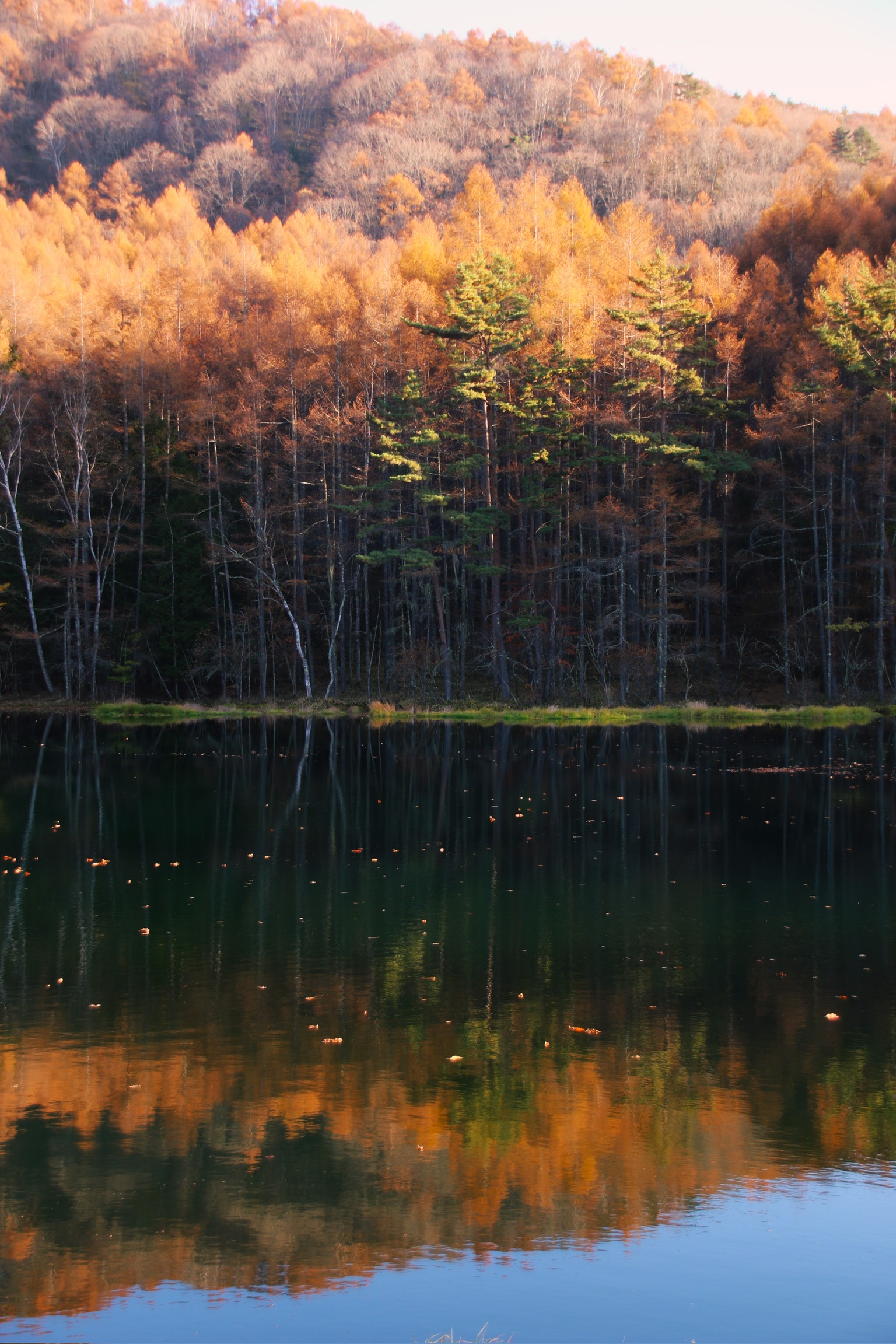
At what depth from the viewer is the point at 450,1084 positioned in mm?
6363

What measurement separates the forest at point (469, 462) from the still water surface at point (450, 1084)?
69.2 ft

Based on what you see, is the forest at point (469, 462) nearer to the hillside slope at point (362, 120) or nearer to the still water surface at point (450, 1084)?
the hillside slope at point (362, 120)

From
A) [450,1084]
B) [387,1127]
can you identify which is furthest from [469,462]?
[387,1127]

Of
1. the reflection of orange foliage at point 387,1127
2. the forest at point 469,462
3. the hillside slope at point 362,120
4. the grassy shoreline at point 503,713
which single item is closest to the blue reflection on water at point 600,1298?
the reflection of orange foliage at point 387,1127

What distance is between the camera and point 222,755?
24.5m

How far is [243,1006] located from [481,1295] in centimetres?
394

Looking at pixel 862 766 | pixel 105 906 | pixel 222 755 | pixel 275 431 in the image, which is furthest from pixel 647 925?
pixel 275 431

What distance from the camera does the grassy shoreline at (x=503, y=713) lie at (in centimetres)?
2933

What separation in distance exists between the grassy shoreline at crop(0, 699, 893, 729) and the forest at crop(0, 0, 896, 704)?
1604 mm

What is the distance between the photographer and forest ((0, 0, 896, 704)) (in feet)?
109

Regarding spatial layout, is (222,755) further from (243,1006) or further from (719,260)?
(719,260)

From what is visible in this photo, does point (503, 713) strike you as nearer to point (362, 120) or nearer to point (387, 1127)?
point (387, 1127)

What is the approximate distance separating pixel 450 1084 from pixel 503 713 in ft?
80.3

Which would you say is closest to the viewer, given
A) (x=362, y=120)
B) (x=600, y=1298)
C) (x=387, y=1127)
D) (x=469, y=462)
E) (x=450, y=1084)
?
(x=600, y=1298)
